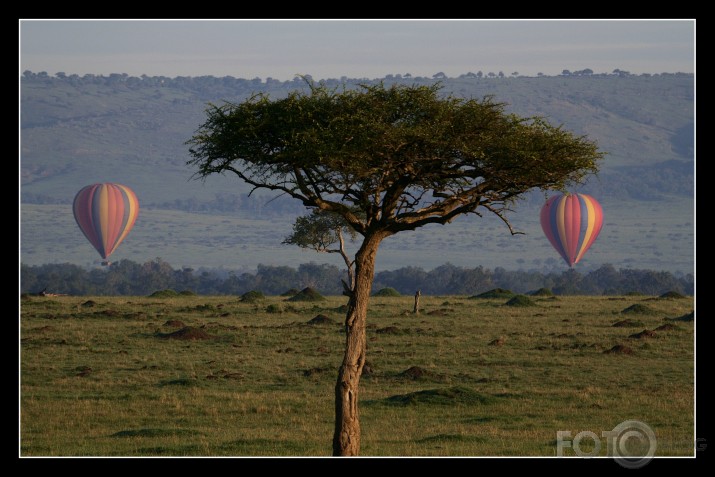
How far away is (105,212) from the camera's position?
122938mm

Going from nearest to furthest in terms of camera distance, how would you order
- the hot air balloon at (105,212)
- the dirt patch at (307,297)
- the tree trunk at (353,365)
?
the tree trunk at (353,365)
the dirt patch at (307,297)
the hot air balloon at (105,212)

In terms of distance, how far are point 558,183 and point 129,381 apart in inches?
592

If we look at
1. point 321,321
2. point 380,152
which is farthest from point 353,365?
point 321,321

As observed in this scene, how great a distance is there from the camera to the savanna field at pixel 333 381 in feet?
78.8

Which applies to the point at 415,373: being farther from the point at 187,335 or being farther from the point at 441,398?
the point at 187,335

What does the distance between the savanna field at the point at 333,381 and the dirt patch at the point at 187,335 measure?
0.07 m

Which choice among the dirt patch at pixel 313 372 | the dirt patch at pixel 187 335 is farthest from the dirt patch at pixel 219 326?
the dirt patch at pixel 313 372

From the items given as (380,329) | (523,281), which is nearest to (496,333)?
(380,329)

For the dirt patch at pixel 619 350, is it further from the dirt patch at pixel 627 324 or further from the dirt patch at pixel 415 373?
the dirt patch at pixel 627 324

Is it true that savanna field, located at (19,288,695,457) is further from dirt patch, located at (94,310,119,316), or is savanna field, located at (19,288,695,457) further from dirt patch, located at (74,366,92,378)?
dirt patch, located at (94,310,119,316)

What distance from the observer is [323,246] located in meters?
72.8

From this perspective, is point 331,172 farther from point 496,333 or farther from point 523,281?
point 523,281

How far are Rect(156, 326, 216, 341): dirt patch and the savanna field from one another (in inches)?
2.9

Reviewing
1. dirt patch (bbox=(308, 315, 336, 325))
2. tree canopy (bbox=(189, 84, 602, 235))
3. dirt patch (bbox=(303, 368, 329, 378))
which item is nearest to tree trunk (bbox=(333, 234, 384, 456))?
tree canopy (bbox=(189, 84, 602, 235))
